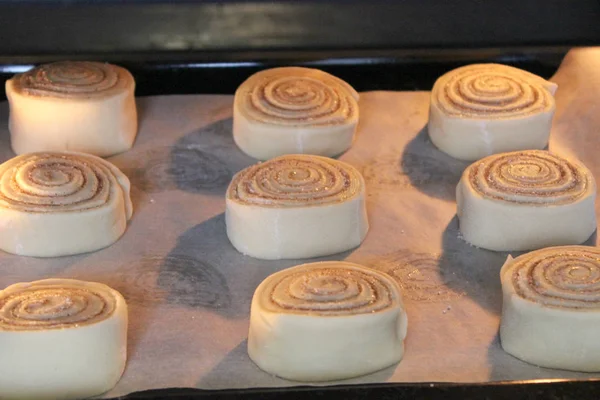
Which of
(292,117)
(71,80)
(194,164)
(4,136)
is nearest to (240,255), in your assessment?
(194,164)

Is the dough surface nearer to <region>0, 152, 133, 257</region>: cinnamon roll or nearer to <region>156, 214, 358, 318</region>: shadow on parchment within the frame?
<region>156, 214, 358, 318</region>: shadow on parchment

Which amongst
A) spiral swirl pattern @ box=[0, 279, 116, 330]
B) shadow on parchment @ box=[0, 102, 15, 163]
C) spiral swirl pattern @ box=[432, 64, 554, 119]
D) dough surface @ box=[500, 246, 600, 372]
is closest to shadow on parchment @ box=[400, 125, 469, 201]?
spiral swirl pattern @ box=[432, 64, 554, 119]

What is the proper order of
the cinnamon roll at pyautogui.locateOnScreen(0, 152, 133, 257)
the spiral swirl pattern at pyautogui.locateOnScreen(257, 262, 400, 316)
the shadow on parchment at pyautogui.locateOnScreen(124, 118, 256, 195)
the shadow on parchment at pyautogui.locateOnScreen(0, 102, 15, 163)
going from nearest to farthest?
the spiral swirl pattern at pyautogui.locateOnScreen(257, 262, 400, 316), the cinnamon roll at pyautogui.locateOnScreen(0, 152, 133, 257), the shadow on parchment at pyautogui.locateOnScreen(124, 118, 256, 195), the shadow on parchment at pyautogui.locateOnScreen(0, 102, 15, 163)

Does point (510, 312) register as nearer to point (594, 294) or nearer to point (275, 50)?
point (594, 294)

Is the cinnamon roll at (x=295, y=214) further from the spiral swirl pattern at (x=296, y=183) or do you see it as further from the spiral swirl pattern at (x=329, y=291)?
the spiral swirl pattern at (x=329, y=291)

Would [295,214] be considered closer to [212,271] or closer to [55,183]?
[212,271]

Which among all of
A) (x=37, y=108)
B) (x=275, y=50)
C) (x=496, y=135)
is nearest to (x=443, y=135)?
(x=496, y=135)
